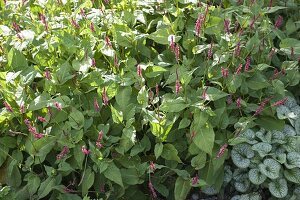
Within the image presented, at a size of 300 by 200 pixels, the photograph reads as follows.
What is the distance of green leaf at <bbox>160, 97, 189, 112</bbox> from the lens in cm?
269

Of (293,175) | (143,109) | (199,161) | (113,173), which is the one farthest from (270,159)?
(113,173)

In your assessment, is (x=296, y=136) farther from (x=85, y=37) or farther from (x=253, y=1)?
(x=85, y=37)

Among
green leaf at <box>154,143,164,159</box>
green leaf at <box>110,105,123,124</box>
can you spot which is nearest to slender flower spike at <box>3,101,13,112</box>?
green leaf at <box>110,105,123,124</box>

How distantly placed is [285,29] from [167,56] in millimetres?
1095

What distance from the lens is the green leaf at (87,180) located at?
270 centimetres

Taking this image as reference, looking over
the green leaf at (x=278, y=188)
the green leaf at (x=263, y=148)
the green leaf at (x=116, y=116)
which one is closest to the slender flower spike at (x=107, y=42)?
the green leaf at (x=116, y=116)

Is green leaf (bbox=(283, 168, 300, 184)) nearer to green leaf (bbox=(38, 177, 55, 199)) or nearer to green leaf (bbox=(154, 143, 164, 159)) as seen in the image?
green leaf (bbox=(154, 143, 164, 159))

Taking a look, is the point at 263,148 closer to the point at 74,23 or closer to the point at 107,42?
the point at 107,42

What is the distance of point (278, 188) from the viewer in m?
2.79

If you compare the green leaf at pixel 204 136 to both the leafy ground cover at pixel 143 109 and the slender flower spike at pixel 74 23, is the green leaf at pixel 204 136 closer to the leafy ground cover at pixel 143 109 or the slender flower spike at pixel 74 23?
the leafy ground cover at pixel 143 109

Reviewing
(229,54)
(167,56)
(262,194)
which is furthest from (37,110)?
(262,194)

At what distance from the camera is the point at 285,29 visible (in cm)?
366

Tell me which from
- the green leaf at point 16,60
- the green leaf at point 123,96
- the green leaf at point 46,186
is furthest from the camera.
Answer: the green leaf at point 16,60

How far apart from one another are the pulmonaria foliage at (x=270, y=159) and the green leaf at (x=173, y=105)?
38 cm
